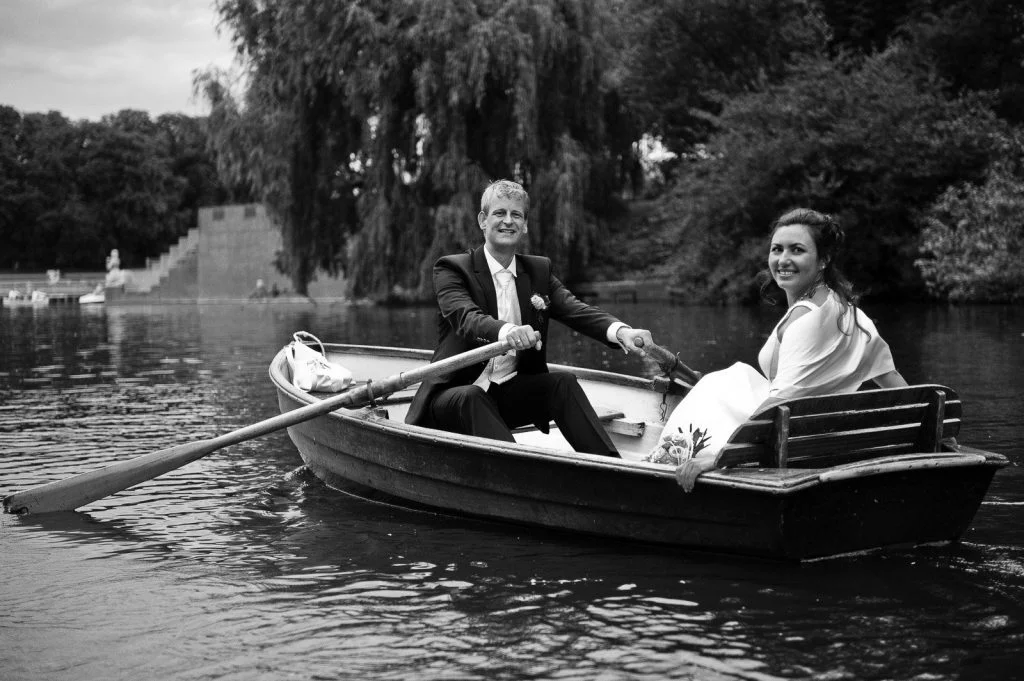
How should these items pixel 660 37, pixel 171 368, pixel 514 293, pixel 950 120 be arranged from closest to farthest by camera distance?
pixel 514 293 < pixel 171 368 < pixel 950 120 < pixel 660 37

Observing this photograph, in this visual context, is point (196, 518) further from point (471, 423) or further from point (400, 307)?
point (400, 307)

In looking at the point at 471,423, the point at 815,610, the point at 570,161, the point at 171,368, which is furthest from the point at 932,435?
the point at 570,161

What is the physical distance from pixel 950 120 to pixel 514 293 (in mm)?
21279

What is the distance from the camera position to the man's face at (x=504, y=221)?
582cm

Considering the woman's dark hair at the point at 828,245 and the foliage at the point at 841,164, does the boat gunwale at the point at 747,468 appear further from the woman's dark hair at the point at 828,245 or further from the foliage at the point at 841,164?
the foliage at the point at 841,164

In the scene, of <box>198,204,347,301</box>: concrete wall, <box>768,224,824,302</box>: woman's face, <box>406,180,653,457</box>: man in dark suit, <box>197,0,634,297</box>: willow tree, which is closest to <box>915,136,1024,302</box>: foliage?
<box>197,0,634,297</box>: willow tree

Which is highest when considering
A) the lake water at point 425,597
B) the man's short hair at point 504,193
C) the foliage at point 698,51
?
the foliage at point 698,51

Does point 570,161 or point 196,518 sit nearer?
point 196,518

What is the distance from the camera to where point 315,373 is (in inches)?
314

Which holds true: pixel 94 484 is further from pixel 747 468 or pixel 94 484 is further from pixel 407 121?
pixel 407 121

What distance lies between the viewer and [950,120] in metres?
24.9

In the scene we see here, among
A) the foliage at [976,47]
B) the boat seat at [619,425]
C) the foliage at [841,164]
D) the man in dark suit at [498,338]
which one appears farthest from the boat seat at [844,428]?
the foliage at [976,47]

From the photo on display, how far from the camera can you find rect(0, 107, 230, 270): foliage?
60.6 meters

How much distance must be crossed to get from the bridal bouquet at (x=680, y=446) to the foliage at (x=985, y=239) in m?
16.8
